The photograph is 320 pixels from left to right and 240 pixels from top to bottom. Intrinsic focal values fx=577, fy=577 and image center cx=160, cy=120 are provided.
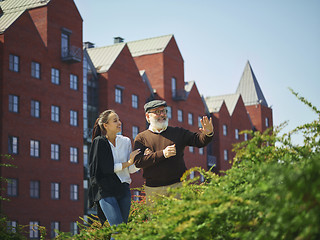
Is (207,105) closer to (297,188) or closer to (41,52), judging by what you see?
(41,52)

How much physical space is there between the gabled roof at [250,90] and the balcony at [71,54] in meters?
37.6

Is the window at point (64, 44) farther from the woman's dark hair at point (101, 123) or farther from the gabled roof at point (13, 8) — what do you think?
the woman's dark hair at point (101, 123)

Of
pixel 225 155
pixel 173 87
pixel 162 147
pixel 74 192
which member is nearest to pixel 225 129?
pixel 225 155

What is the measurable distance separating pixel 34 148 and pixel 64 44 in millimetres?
8588

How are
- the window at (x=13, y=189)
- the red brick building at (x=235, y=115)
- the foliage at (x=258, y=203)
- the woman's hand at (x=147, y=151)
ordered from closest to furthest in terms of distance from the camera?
the foliage at (x=258, y=203) < the woman's hand at (x=147, y=151) < the window at (x=13, y=189) < the red brick building at (x=235, y=115)

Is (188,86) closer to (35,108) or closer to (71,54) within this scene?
(71,54)

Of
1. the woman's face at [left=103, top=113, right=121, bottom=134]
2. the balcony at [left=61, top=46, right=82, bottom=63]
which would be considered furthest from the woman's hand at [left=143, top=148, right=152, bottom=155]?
the balcony at [left=61, top=46, right=82, bottom=63]

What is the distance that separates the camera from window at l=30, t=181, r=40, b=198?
37.3 metres

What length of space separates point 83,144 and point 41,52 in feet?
26.0

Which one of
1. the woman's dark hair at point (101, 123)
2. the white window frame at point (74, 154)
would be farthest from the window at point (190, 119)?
the woman's dark hair at point (101, 123)

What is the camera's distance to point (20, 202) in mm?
36250

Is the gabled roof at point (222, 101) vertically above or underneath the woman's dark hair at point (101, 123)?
above

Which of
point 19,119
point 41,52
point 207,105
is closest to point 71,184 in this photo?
point 19,119

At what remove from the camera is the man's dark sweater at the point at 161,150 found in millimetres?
7117
